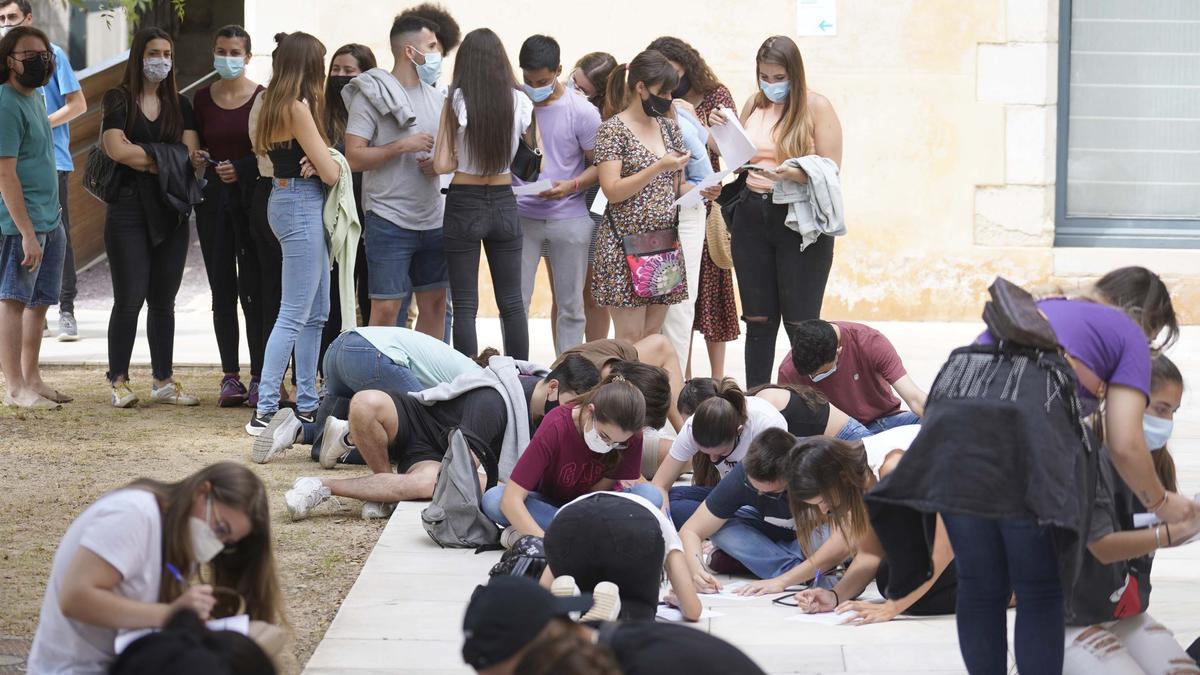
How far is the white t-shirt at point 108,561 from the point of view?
294 cm

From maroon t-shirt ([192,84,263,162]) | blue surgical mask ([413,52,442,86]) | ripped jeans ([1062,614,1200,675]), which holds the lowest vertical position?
ripped jeans ([1062,614,1200,675])

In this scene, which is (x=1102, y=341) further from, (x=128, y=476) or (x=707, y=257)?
(x=707, y=257)

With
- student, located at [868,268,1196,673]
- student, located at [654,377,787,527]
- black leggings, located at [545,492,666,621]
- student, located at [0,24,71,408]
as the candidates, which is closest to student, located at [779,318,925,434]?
student, located at [654,377,787,527]

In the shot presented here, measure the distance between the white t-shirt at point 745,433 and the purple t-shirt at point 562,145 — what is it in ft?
6.85

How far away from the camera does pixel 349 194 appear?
6840 mm

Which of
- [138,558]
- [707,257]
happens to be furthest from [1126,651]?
[707,257]

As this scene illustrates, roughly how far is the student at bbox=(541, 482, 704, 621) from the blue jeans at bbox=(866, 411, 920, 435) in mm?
1925

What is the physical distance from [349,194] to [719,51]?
4412 millimetres

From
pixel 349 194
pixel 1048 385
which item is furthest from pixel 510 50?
pixel 1048 385

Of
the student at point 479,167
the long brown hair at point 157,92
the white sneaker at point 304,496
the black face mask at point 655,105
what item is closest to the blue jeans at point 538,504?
the white sneaker at point 304,496

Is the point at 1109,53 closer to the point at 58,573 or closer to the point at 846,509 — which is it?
the point at 846,509

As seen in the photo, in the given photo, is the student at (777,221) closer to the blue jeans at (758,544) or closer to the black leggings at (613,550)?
the blue jeans at (758,544)

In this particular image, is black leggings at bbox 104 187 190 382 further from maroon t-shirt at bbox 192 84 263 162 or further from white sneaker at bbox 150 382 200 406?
maroon t-shirt at bbox 192 84 263 162

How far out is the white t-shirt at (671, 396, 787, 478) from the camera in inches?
201
